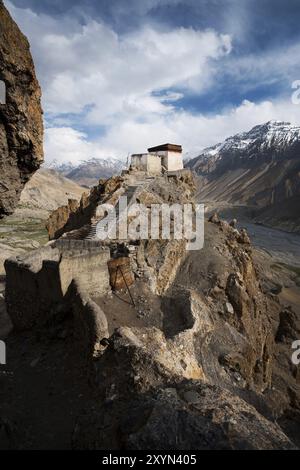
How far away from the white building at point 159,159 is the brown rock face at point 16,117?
21.4 metres

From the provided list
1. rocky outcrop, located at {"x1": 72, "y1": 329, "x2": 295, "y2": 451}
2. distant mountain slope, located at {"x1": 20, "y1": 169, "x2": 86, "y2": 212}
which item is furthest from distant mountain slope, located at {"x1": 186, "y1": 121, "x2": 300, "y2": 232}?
rocky outcrop, located at {"x1": 72, "y1": 329, "x2": 295, "y2": 451}

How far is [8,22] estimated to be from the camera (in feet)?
19.6

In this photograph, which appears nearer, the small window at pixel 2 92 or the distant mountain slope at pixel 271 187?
the small window at pixel 2 92

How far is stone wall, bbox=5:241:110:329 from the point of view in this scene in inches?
495

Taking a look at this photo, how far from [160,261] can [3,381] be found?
914cm

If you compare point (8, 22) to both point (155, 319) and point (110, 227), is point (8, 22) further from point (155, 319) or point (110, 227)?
point (110, 227)

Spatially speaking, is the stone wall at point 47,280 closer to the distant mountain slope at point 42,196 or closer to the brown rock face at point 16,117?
the brown rock face at point 16,117

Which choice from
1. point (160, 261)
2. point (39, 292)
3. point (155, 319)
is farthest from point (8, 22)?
point (160, 261)

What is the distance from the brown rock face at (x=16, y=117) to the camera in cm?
602

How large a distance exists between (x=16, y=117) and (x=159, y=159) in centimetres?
2681

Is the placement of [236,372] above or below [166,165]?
below

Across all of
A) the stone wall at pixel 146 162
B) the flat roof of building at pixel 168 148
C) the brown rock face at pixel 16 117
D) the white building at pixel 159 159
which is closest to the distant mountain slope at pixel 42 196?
the flat roof of building at pixel 168 148

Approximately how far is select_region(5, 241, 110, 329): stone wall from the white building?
52.8 ft

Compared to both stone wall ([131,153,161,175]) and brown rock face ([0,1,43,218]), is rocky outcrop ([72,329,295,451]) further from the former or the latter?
stone wall ([131,153,161,175])
